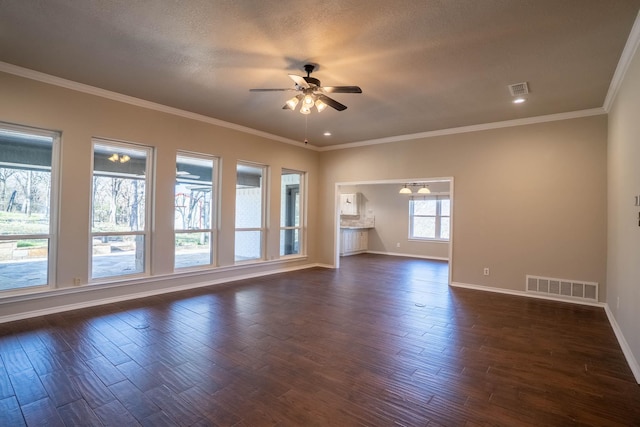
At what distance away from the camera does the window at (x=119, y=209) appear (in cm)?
441

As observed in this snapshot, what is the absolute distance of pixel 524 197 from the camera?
5156mm

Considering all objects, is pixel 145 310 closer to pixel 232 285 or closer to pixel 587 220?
pixel 232 285

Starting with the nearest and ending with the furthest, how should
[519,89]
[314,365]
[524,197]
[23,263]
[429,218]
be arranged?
[314,365] < [23,263] < [519,89] < [524,197] < [429,218]

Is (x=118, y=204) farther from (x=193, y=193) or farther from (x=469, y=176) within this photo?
(x=469, y=176)

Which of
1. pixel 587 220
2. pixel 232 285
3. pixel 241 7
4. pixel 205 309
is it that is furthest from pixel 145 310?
pixel 587 220

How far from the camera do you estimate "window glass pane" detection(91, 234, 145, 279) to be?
14.4ft

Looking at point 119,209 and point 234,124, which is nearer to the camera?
point 119,209

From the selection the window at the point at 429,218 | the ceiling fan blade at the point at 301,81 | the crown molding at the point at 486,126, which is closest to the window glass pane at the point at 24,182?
the ceiling fan blade at the point at 301,81

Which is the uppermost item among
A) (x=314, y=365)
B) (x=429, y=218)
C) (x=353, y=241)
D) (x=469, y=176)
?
(x=469, y=176)

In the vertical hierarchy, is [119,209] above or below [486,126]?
below

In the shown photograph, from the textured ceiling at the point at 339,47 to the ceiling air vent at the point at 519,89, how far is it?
0.38 ft

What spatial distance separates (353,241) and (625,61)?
773 centimetres

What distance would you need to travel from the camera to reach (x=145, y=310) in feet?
13.5

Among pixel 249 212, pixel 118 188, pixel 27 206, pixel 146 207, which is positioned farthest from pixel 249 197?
pixel 27 206
